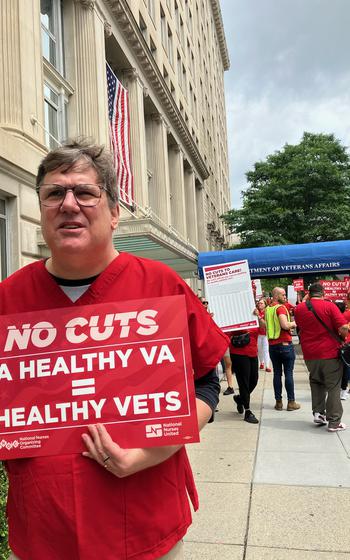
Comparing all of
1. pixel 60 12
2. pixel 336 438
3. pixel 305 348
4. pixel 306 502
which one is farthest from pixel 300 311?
pixel 60 12

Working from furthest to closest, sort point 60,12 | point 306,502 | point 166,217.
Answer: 1. point 166,217
2. point 60,12
3. point 306,502

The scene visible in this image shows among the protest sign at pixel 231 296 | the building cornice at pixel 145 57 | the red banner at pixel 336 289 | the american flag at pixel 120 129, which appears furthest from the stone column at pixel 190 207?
the protest sign at pixel 231 296

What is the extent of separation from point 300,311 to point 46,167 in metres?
6.01

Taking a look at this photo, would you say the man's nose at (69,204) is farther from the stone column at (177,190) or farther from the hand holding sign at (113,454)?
the stone column at (177,190)

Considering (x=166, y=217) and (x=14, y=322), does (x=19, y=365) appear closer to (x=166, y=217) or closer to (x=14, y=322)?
(x=14, y=322)

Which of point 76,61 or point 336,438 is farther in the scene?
point 76,61

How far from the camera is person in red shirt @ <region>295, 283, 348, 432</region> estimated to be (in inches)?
262

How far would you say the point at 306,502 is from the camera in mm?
4258

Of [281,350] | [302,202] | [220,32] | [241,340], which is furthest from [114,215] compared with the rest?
[220,32]

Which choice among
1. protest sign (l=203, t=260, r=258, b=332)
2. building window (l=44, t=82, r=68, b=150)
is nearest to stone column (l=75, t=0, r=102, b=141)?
building window (l=44, t=82, r=68, b=150)

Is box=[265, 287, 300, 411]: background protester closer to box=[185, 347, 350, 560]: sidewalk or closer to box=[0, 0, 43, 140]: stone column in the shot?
box=[185, 347, 350, 560]: sidewalk

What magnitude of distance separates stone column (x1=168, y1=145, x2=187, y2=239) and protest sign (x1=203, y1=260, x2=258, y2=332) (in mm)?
24950

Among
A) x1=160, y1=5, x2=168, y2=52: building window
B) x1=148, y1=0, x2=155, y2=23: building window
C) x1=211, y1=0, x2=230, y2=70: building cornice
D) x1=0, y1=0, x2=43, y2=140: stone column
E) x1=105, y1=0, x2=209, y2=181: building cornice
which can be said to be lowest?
x1=0, y1=0, x2=43, y2=140: stone column

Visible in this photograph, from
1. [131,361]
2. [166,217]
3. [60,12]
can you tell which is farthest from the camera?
[166,217]
